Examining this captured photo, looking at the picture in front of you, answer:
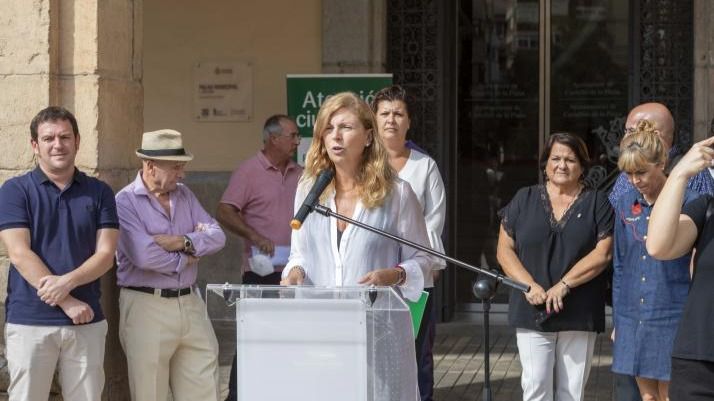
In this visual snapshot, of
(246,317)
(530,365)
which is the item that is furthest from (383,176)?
(530,365)

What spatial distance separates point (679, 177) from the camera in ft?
17.6

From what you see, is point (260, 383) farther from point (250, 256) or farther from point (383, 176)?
point (250, 256)

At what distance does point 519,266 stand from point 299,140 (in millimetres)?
2405

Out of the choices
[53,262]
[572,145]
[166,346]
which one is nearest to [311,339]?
[53,262]

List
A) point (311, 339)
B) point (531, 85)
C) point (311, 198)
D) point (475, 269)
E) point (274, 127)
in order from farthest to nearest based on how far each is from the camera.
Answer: point (531, 85) < point (274, 127) < point (475, 269) < point (311, 198) < point (311, 339)

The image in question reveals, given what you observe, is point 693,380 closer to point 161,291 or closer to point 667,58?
point 161,291

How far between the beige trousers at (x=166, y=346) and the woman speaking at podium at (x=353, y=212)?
133 cm

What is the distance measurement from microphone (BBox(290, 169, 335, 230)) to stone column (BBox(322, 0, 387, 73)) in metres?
5.86

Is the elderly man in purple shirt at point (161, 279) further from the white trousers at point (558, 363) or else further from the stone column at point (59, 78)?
the white trousers at point (558, 363)

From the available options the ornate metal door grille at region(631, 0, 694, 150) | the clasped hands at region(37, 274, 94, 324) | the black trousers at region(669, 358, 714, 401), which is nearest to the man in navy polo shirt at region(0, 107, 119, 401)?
the clasped hands at region(37, 274, 94, 324)

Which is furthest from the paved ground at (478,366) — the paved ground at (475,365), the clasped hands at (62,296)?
the clasped hands at (62,296)

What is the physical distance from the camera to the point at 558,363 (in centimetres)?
689

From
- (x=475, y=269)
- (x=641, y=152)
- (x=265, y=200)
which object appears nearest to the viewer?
(x=475, y=269)

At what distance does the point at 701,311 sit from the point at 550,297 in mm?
1493
